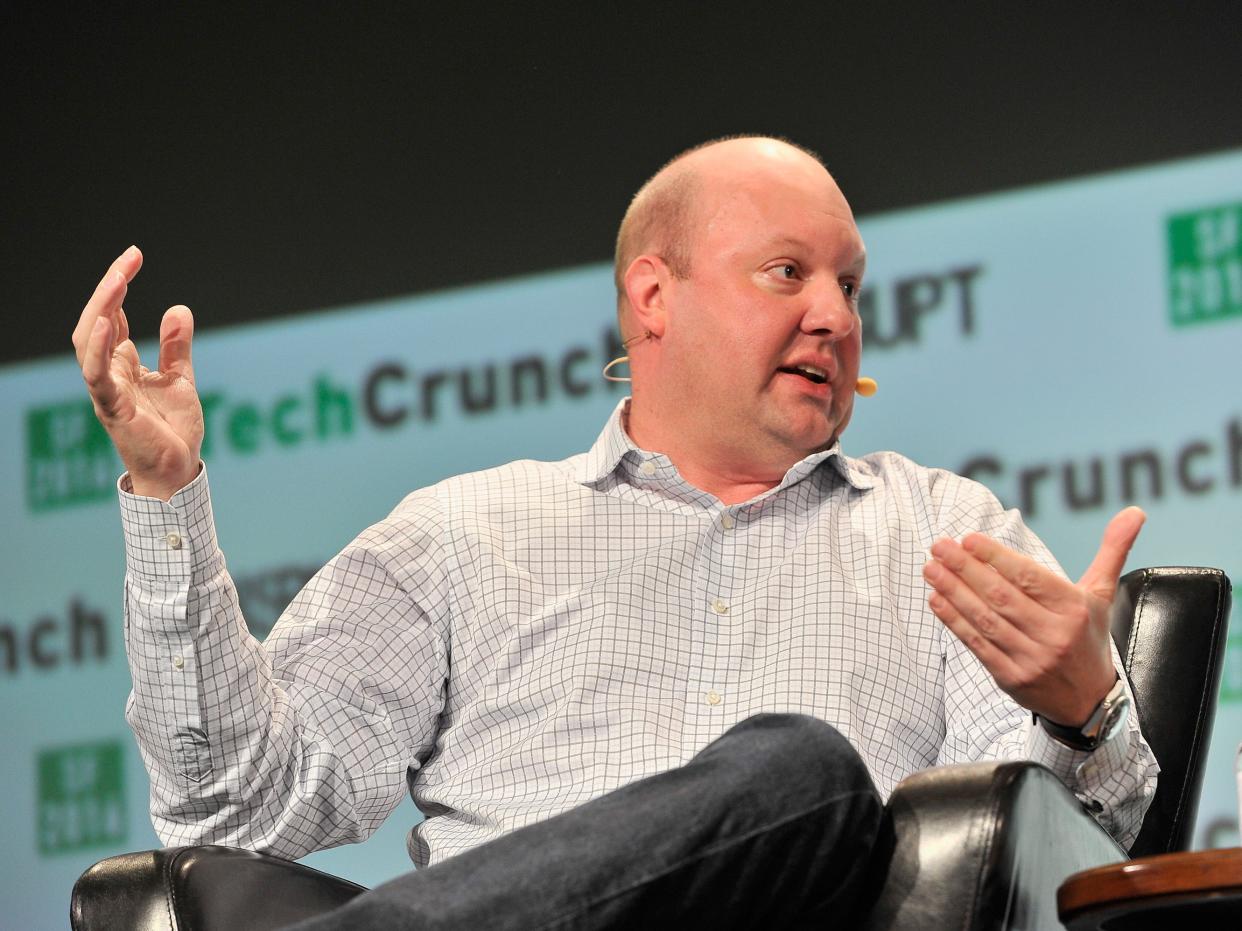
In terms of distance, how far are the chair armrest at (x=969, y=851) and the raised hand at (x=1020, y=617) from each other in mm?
162

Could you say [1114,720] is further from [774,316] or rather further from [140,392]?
[140,392]

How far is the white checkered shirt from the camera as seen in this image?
1828 mm

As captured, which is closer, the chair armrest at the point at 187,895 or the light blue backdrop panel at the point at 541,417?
the chair armrest at the point at 187,895

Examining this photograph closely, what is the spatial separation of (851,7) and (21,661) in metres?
2.19

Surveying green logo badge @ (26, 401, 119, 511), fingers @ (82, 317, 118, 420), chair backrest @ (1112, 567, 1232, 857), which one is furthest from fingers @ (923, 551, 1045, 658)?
green logo badge @ (26, 401, 119, 511)

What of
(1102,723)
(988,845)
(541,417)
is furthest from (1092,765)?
(541,417)

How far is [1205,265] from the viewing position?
288 centimetres

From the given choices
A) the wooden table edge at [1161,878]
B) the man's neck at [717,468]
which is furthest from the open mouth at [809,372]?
the wooden table edge at [1161,878]

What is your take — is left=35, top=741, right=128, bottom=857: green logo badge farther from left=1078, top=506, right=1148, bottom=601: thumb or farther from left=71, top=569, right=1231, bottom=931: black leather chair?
left=1078, top=506, right=1148, bottom=601: thumb

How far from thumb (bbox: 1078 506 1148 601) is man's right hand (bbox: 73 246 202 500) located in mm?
916

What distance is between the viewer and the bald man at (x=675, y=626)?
139 cm

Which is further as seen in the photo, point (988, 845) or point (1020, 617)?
point (1020, 617)

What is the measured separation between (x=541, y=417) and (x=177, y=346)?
1.51 metres

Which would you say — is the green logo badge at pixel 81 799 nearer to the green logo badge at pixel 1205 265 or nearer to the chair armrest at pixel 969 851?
the green logo badge at pixel 1205 265
